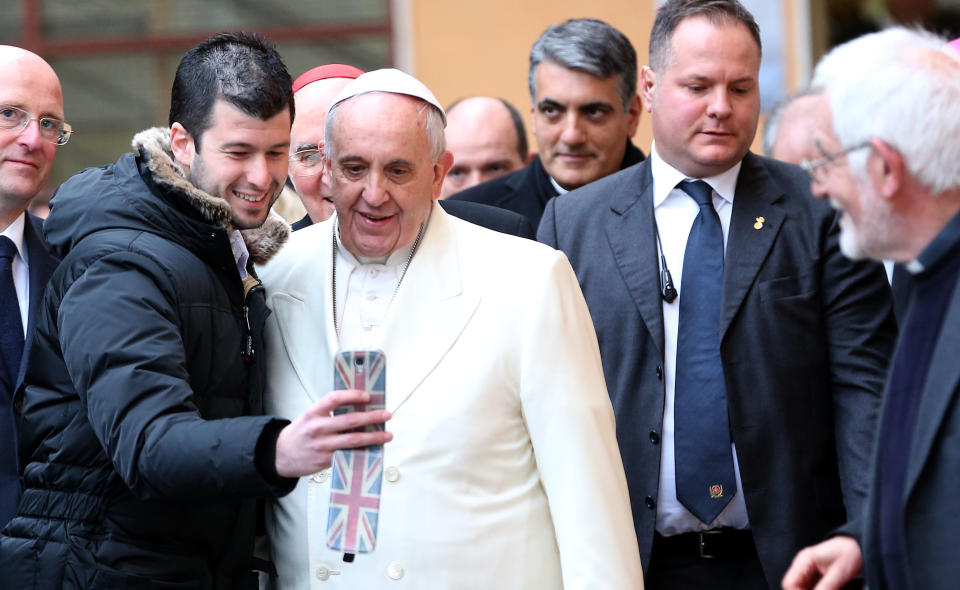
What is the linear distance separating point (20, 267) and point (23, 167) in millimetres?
287

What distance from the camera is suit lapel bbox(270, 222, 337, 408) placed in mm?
3393

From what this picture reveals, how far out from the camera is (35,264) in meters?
4.12

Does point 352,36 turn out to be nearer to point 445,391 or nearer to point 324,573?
point 445,391

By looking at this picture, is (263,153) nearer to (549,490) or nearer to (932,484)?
(549,490)

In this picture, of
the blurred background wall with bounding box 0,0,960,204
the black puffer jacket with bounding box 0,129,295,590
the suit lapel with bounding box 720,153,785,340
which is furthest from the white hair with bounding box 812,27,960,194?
the blurred background wall with bounding box 0,0,960,204

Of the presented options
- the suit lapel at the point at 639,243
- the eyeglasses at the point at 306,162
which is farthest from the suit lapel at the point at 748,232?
the eyeglasses at the point at 306,162

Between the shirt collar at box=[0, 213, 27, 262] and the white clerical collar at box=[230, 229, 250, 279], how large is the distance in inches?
38.2

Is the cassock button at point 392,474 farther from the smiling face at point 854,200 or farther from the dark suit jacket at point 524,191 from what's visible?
the dark suit jacket at point 524,191

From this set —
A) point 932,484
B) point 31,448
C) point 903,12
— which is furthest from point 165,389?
point 903,12

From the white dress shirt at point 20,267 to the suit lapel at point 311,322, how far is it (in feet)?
2.96

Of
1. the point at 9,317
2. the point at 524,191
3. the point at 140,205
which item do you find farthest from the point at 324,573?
the point at 524,191

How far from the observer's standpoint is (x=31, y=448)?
3188 millimetres

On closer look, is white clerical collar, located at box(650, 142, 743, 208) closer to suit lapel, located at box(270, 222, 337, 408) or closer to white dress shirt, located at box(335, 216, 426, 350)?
white dress shirt, located at box(335, 216, 426, 350)

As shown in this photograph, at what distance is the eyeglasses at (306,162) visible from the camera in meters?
4.44
